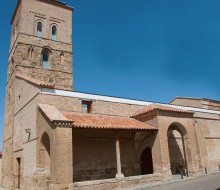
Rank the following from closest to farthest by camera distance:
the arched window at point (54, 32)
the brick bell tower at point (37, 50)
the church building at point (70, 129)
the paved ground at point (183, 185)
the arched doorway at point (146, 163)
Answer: the paved ground at point (183, 185) < the church building at point (70, 129) < the arched doorway at point (146, 163) < the brick bell tower at point (37, 50) < the arched window at point (54, 32)

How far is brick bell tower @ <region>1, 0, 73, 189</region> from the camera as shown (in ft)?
62.3

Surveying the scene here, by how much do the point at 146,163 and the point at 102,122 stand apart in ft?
17.5

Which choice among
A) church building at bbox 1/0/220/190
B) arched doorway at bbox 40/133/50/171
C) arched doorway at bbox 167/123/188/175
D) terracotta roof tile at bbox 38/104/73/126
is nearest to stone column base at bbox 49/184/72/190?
church building at bbox 1/0/220/190

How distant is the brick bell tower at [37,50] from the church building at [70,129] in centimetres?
8

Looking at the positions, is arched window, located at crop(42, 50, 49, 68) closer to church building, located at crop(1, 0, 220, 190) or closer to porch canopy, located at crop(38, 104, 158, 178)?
church building, located at crop(1, 0, 220, 190)

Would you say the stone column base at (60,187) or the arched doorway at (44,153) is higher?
the arched doorway at (44,153)

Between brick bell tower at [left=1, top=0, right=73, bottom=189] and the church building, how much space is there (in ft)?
0.27

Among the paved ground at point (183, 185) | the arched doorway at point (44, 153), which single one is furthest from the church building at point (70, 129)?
the paved ground at point (183, 185)

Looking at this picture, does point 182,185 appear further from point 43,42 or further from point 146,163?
point 43,42

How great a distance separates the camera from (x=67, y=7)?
917 inches

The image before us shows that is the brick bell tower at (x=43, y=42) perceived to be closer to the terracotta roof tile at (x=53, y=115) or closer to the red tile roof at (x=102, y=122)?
the red tile roof at (x=102, y=122)

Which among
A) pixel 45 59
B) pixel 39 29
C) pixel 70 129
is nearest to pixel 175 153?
pixel 70 129

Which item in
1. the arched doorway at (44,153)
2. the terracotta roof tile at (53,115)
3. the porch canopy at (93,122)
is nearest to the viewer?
the terracotta roof tile at (53,115)

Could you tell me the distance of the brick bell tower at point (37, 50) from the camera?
19.0 m
